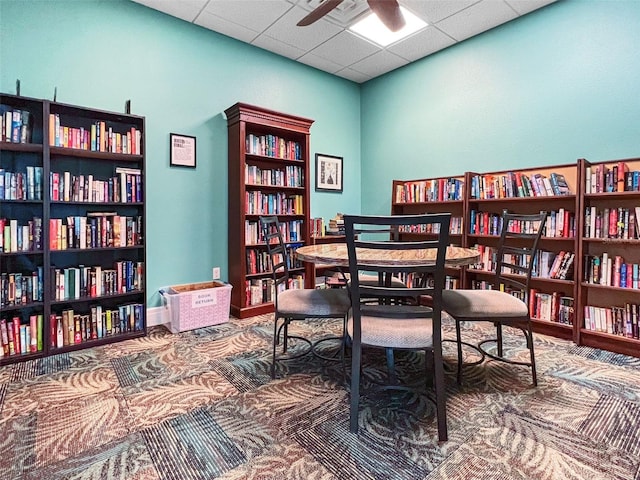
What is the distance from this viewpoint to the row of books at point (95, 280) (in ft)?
7.93

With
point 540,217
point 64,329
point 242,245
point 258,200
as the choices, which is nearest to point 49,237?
point 64,329

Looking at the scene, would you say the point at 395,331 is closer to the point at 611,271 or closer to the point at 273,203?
the point at 611,271

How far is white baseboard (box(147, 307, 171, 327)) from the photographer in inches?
118

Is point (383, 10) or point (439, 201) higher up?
point (383, 10)

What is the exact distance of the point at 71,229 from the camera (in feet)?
8.06

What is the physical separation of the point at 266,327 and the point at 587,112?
3.27m

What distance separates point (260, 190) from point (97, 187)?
1477 millimetres

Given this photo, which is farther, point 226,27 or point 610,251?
point 226,27

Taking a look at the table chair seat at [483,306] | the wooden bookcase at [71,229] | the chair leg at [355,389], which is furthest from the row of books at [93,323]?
the table chair seat at [483,306]

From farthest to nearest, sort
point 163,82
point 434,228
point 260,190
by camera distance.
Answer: point 434,228 → point 260,190 → point 163,82

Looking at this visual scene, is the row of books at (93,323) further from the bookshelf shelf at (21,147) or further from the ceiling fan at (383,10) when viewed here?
the ceiling fan at (383,10)

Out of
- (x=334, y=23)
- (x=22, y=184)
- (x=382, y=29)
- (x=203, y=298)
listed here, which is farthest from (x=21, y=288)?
(x=382, y=29)

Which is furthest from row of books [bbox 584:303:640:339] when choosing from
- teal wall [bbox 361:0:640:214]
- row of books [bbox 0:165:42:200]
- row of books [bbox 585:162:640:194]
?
row of books [bbox 0:165:42:200]

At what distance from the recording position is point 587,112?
2719 mm
